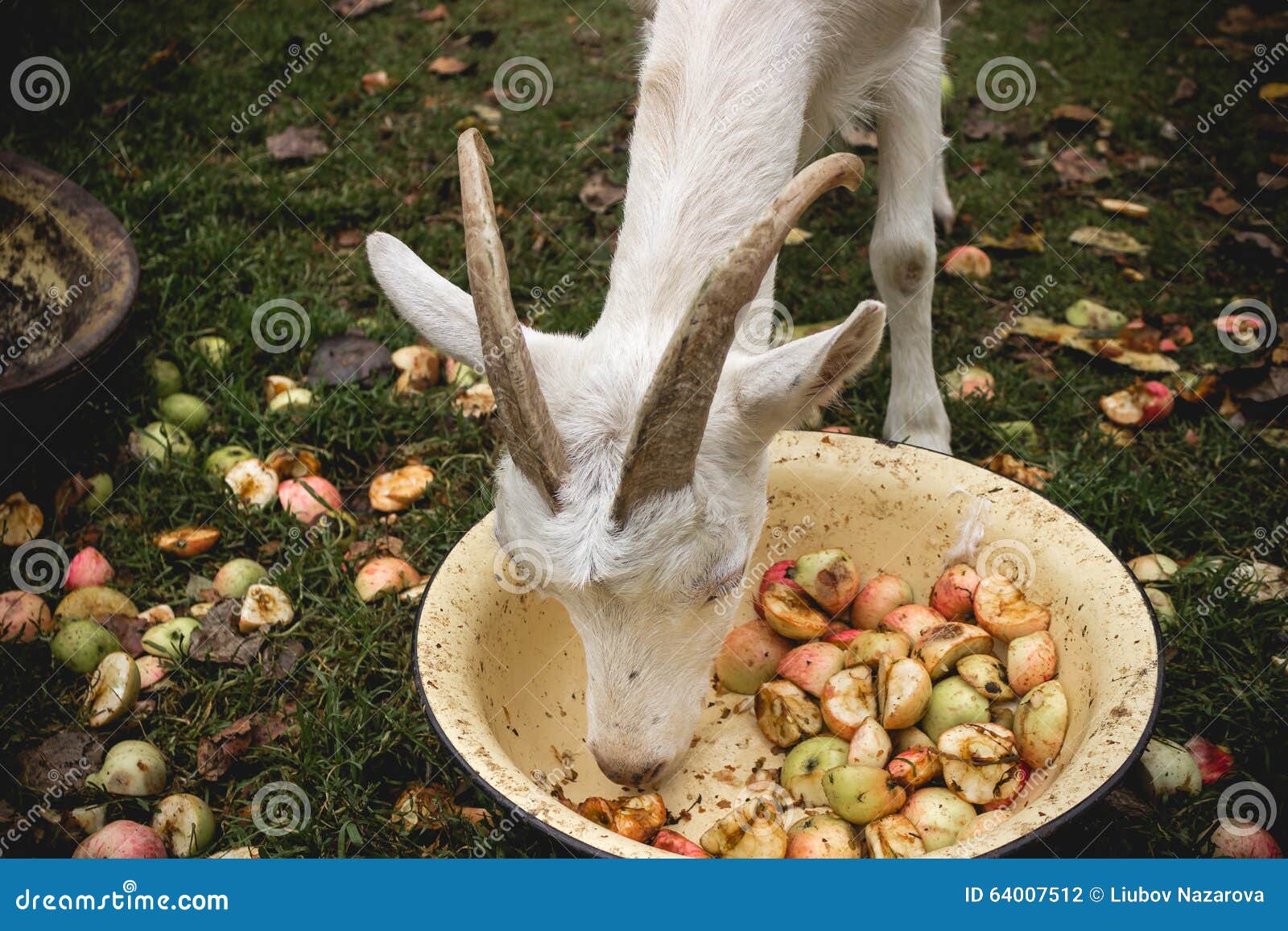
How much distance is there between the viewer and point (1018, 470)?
3.93 meters

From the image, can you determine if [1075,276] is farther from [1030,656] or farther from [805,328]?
[1030,656]

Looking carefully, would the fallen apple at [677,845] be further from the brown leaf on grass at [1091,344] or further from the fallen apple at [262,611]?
the brown leaf on grass at [1091,344]

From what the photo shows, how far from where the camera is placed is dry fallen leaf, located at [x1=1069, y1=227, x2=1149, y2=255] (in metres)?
5.22

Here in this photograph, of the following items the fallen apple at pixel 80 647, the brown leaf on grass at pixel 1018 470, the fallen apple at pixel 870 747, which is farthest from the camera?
the brown leaf on grass at pixel 1018 470

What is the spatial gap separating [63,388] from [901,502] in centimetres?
280

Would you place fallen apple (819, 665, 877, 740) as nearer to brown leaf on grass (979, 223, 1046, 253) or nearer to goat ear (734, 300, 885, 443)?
goat ear (734, 300, 885, 443)

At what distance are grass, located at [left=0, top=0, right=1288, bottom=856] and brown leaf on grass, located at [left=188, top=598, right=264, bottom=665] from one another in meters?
0.05

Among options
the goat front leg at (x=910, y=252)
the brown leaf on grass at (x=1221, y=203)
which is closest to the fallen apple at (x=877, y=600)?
the goat front leg at (x=910, y=252)

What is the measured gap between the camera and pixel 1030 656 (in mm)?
2857

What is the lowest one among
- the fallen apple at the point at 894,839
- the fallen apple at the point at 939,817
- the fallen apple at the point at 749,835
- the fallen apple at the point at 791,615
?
the fallen apple at the point at 749,835

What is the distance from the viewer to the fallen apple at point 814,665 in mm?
3031

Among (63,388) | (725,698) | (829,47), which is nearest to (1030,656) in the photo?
(725,698)

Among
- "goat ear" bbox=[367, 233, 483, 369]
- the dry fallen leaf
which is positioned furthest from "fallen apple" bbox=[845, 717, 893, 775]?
the dry fallen leaf

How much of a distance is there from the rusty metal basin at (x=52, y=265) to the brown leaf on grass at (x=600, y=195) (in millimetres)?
Result: 2228
